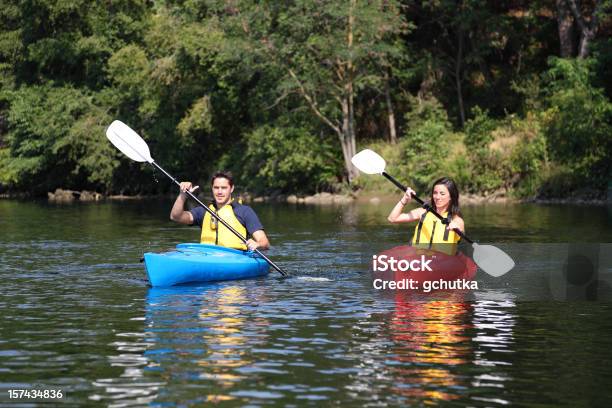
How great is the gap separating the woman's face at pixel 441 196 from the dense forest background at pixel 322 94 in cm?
1778

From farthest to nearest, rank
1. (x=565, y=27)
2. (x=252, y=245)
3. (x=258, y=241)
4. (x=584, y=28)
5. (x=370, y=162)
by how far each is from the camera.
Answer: (x=565, y=27) → (x=584, y=28) → (x=370, y=162) → (x=258, y=241) → (x=252, y=245)

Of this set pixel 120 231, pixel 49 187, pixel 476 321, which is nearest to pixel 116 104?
pixel 49 187

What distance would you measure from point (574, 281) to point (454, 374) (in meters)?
6.11

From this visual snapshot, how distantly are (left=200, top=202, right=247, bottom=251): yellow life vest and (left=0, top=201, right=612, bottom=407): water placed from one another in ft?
2.17

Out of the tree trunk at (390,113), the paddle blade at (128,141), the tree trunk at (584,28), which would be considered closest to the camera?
the paddle blade at (128,141)

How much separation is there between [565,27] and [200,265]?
73.7 ft

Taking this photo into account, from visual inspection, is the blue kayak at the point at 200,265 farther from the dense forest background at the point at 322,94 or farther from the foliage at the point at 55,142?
the foliage at the point at 55,142

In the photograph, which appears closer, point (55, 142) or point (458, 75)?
point (458, 75)

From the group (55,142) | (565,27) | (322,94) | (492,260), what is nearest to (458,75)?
(565,27)

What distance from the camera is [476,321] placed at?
1062 cm

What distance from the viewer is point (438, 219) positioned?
1299 centimetres

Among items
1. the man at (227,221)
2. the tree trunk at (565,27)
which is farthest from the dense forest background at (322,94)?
the man at (227,221)

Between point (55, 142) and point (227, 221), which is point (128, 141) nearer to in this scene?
point (227, 221)

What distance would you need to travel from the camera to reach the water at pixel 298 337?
773cm
